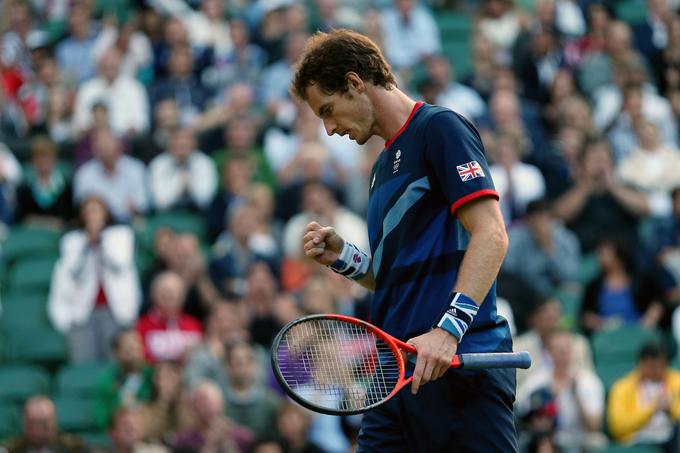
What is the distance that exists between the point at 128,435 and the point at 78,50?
6.81 meters

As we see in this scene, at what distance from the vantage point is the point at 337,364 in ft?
16.2

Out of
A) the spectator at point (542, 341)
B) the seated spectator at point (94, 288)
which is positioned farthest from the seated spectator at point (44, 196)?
the spectator at point (542, 341)

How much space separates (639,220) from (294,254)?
11.1 ft

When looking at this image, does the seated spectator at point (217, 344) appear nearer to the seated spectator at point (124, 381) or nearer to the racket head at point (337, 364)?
the seated spectator at point (124, 381)

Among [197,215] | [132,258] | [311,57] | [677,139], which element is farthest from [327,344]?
[677,139]

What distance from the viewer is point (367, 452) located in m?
4.83

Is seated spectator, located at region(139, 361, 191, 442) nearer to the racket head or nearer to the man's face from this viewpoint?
the racket head

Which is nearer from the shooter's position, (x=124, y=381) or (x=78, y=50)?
(x=124, y=381)

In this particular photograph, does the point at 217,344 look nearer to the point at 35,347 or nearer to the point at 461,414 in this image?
the point at 35,347

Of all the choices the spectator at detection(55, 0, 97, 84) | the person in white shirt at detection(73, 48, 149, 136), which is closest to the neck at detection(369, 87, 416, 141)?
the person in white shirt at detection(73, 48, 149, 136)

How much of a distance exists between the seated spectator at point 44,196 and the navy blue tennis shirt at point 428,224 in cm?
803

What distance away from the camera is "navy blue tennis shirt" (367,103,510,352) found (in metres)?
4.62

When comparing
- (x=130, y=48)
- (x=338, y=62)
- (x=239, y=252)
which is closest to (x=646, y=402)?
(x=239, y=252)

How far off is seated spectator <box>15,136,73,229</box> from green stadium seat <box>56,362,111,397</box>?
210 centimetres
